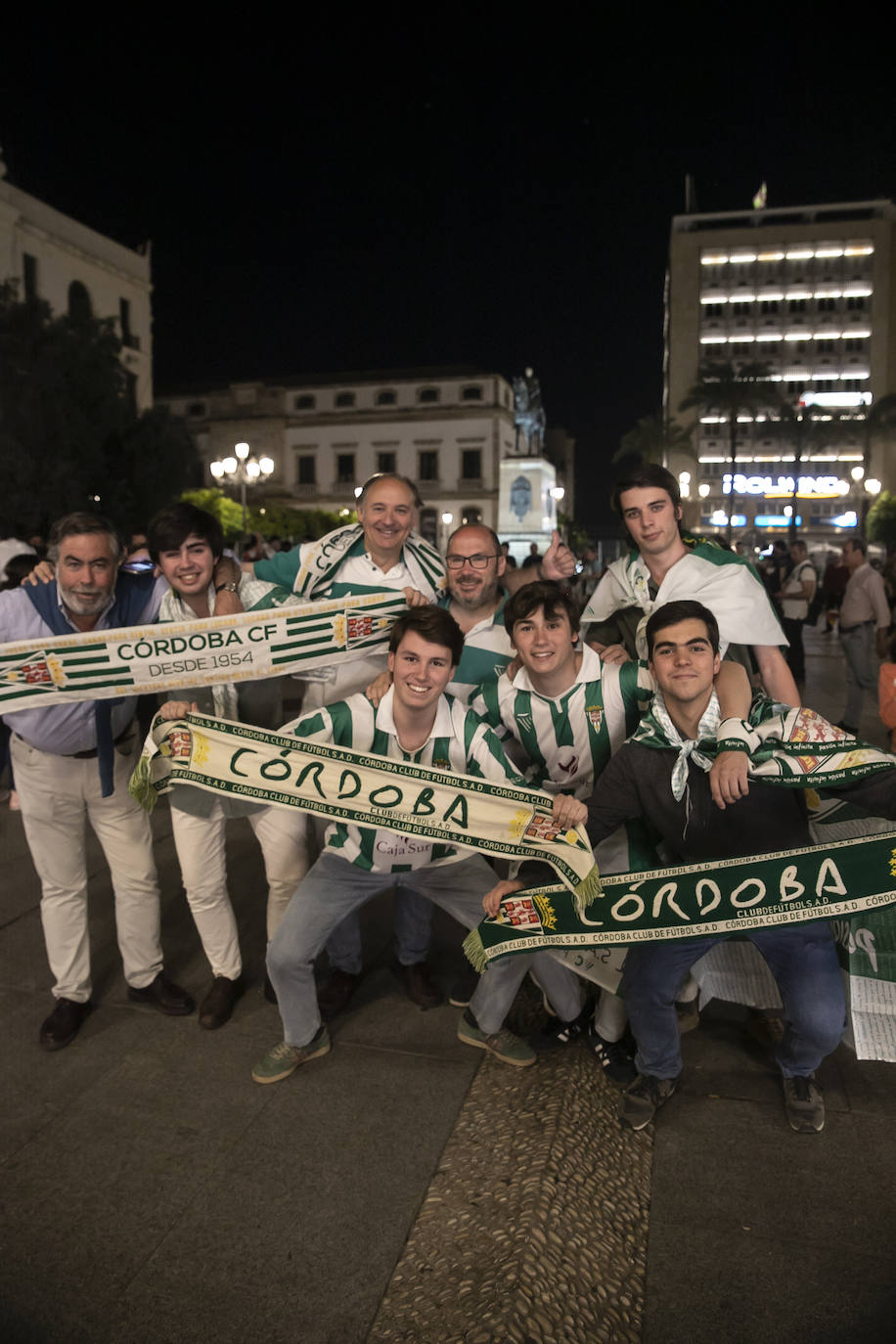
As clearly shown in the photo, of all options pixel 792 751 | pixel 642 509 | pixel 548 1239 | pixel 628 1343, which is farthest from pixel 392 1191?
pixel 642 509

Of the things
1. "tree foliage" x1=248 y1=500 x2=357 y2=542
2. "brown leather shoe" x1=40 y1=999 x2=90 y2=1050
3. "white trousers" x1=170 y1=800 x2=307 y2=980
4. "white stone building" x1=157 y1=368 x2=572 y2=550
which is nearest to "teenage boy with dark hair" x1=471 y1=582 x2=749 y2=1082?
"white trousers" x1=170 y1=800 x2=307 y2=980

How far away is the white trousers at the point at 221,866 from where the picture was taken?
12.1ft

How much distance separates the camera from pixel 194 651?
3768 mm

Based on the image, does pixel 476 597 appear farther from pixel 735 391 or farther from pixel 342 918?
pixel 735 391

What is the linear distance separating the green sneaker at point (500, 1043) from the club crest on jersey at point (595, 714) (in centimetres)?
119

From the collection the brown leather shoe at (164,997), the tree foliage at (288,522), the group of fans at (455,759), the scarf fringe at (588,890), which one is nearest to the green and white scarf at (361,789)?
the scarf fringe at (588,890)

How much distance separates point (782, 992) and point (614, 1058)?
67cm

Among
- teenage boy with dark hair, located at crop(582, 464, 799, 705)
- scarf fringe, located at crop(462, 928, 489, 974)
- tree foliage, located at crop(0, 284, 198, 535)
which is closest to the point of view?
scarf fringe, located at crop(462, 928, 489, 974)

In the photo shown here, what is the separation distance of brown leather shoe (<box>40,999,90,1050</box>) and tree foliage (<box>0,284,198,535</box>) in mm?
20493

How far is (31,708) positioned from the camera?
3.61 meters

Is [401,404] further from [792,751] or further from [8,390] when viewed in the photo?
[792,751]

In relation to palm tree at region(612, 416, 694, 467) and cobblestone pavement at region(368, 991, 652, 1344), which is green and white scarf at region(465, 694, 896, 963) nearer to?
cobblestone pavement at region(368, 991, 652, 1344)

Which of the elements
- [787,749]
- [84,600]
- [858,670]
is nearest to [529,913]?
[787,749]

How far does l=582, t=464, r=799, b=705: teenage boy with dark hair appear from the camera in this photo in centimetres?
365
